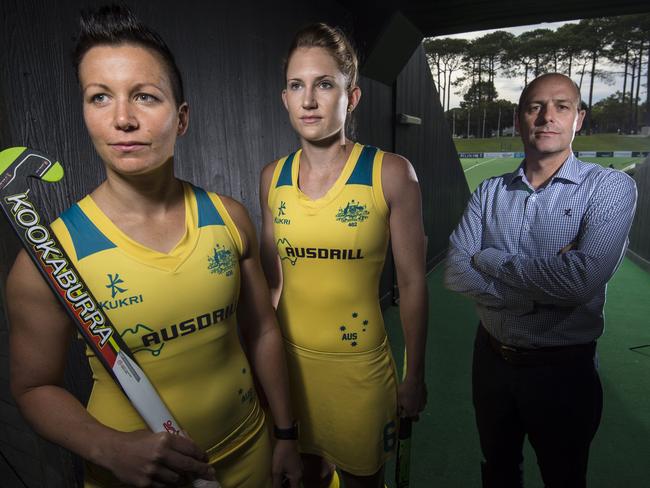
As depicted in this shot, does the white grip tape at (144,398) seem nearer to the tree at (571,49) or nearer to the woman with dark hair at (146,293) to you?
the woman with dark hair at (146,293)

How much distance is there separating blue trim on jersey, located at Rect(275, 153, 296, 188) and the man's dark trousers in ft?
4.03

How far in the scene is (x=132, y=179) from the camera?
1.14 metres

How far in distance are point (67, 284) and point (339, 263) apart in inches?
38.4

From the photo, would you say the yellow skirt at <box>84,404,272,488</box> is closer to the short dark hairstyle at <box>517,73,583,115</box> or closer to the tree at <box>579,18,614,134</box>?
the short dark hairstyle at <box>517,73,583,115</box>

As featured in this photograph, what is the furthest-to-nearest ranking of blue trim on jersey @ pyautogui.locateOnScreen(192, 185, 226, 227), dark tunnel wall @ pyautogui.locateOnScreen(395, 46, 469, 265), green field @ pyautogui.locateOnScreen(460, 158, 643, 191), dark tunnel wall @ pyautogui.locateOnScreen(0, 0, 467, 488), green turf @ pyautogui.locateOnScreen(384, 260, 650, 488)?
green field @ pyautogui.locateOnScreen(460, 158, 643, 191), dark tunnel wall @ pyautogui.locateOnScreen(395, 46, 469, 265), green turf @ pyautogui.locateOnScreen(384, 260, 650, 488), dark tunnel wall @ pyautogui.locateOnScreen(0, 0, 467, 488), blue trim on jersey @ pyautogui.locateOnScreen(192, 185, 226, 227)

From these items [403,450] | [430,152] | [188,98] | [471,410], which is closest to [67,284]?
[188,98]

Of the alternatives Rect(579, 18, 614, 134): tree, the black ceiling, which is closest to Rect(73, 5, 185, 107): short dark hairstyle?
the black ceiling

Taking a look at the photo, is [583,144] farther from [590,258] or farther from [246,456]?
[246,456]

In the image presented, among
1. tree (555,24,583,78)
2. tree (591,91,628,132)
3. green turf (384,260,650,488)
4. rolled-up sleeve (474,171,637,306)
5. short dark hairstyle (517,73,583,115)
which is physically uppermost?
tree (555,24,583,78)

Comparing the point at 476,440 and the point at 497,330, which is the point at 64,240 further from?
the point at 476,440

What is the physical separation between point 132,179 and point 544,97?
67.0 inches

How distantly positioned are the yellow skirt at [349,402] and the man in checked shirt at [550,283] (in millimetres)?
535

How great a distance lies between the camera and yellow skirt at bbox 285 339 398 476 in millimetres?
1724

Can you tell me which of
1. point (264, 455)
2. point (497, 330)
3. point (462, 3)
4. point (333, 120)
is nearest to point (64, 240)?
point (264, 455)
